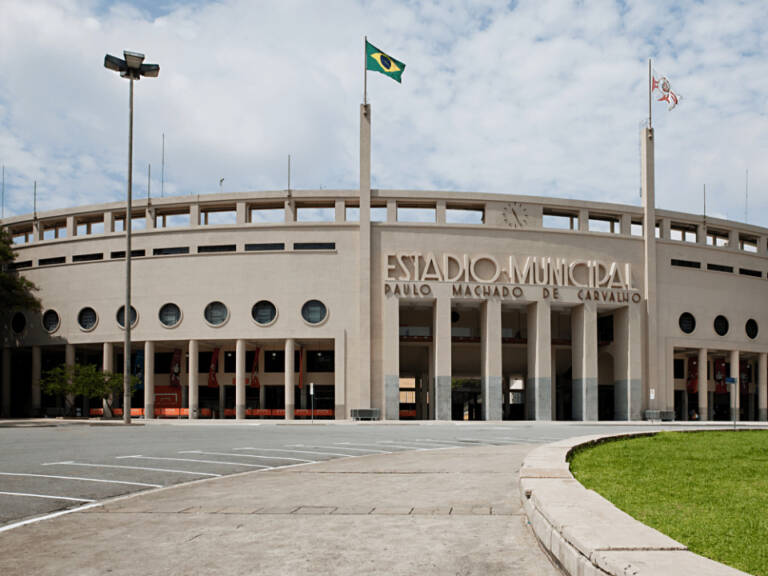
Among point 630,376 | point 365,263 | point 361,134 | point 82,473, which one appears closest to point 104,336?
point 365,263

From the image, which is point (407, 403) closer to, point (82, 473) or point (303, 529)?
point (82, 473)

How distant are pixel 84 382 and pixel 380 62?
29.9 m

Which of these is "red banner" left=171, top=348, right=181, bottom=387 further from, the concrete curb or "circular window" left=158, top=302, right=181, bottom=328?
the concrete curb

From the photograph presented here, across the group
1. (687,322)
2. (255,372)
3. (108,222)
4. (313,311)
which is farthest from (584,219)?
(108,222)

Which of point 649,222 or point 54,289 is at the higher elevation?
point 649,222

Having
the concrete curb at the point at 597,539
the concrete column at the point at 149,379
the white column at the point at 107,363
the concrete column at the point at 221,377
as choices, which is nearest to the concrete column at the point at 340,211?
the concrete column at the point at 221,377

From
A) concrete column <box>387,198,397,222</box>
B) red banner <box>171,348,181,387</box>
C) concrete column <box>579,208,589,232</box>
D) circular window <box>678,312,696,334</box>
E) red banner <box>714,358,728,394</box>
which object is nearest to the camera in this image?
concrete column <box>387,198,397,222</box>

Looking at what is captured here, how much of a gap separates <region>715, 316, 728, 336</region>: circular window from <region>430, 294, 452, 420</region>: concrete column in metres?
23.4

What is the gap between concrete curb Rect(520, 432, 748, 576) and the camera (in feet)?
16.4

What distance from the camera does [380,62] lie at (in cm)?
5184

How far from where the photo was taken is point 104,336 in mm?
55250

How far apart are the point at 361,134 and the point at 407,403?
23595 millimetres

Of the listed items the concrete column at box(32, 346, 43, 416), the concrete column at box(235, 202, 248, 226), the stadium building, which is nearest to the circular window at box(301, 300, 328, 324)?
the stadium building

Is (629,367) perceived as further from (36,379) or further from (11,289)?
(11,289)
